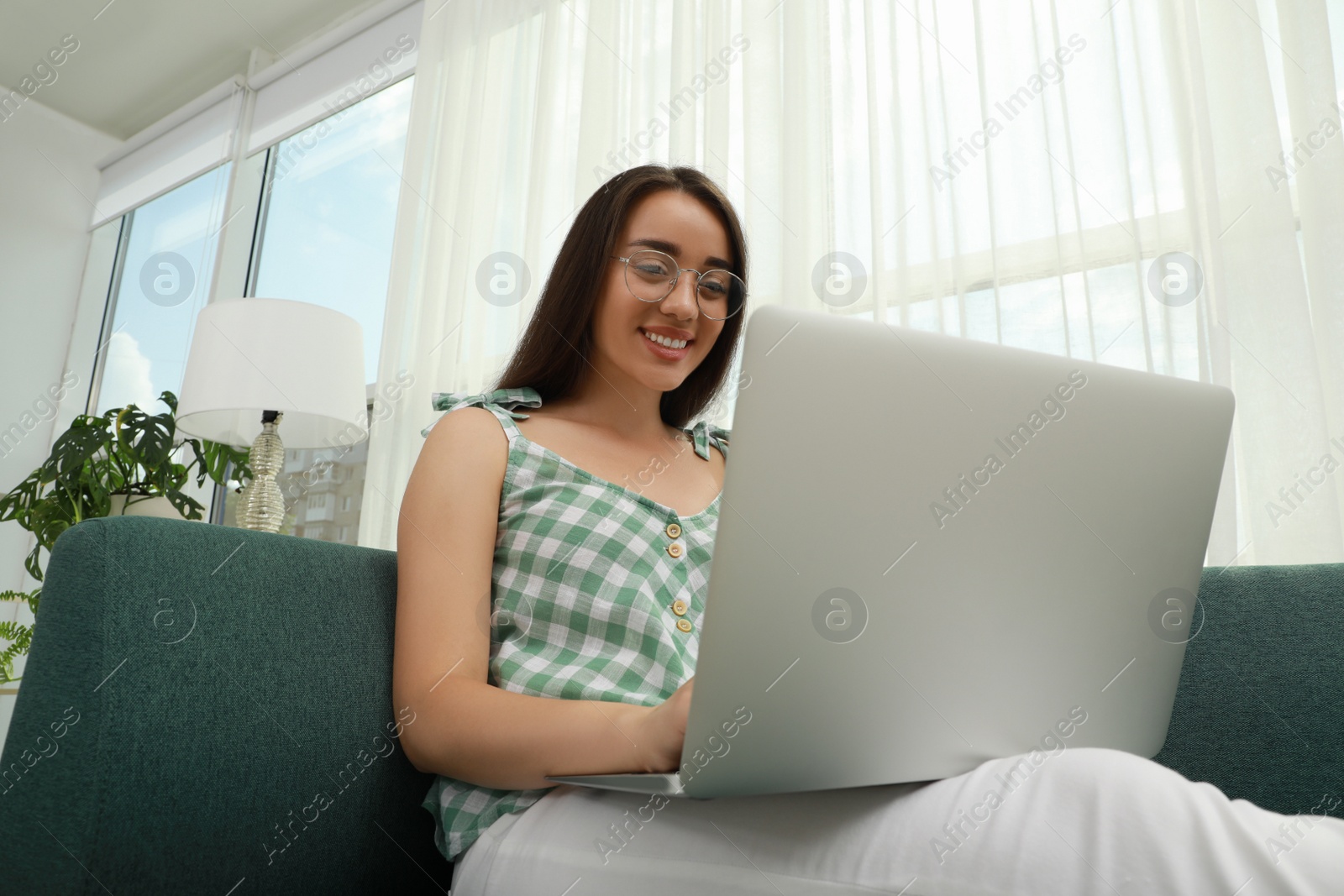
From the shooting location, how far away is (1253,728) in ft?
3.10

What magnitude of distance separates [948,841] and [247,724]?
52cm

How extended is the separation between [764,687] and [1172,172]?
1377 millimetres

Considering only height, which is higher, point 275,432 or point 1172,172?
point 1172,172

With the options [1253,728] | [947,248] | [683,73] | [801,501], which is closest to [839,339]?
[801,501]

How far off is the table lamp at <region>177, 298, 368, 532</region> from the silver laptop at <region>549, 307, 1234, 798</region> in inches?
53.6

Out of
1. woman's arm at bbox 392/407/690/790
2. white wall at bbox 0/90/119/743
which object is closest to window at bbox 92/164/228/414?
white wall at bbox 0/90/119/743

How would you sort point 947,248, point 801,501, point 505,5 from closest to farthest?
point 801,501 → point 947,248 → point 505,5

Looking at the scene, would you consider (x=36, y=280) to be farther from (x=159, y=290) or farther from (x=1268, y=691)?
(x=1268, y=691)

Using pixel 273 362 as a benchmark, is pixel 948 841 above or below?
below

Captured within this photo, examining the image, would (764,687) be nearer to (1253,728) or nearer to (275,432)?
(1253,728)

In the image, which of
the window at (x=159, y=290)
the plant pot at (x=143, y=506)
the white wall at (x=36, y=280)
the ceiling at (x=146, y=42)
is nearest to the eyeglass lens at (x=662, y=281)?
the plant pot at (x=143, y=506)

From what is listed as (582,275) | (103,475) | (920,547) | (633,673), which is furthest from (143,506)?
(920,547)

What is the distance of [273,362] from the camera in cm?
178

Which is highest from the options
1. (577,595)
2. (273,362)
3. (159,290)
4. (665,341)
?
(159,290)
